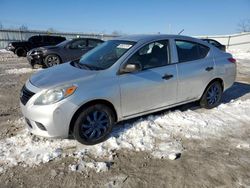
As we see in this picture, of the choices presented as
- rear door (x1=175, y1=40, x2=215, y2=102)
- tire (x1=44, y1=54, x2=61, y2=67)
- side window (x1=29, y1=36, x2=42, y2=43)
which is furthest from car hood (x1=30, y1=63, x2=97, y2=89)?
side window (x1=29, y1=36, x2=42, y2=43)

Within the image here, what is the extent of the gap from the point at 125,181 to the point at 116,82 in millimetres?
1532

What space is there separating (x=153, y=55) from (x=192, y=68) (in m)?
0.95

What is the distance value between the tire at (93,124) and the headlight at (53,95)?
1.23ft

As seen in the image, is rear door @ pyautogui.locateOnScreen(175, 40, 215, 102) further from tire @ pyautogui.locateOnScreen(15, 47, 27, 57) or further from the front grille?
tire @ pyautogui.locateOnScreen(15, 47, 27, 57)

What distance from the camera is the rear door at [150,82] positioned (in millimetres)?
4133

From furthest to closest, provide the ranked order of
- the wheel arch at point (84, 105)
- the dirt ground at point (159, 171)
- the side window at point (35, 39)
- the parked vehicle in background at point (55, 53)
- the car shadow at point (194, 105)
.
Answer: the side window at point (35, 39)
the parked vehicle in background at point (55, 53)
the car shadow at point (194, 105)
the wheel arch at point (84, 105)
the dirt ground at point (159, 171)

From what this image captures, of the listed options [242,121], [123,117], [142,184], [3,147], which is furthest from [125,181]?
[242,121]

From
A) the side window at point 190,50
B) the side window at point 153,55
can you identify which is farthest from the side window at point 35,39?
the side window at point 153,55

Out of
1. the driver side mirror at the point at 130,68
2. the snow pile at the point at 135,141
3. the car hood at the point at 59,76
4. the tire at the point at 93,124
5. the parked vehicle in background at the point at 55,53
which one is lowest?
the snow pile at the point at 135,141

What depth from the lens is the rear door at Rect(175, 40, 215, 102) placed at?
4870 millimetres

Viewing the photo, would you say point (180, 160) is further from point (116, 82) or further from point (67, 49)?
point (67, 49)

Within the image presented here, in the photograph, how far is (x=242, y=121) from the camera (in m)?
5.07

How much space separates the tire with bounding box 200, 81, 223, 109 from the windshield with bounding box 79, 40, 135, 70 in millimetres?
2165

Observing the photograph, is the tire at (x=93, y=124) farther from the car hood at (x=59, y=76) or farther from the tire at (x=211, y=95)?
the tire at (x=211, y=95)
